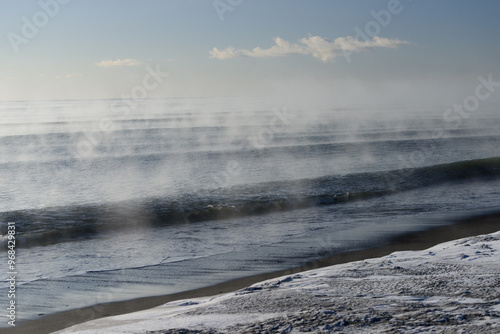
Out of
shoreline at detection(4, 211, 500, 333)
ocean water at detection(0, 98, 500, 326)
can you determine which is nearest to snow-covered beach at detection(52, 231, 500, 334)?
shoreline at detection(4, 211, 500, 333)

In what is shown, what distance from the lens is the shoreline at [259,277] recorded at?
7.06 metres

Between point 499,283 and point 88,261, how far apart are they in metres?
7.74

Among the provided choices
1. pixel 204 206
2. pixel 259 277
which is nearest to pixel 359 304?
pixel 259 277

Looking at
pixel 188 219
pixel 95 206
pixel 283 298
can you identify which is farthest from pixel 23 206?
pixel 283 298

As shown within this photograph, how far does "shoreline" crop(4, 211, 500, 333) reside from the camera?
278 inches

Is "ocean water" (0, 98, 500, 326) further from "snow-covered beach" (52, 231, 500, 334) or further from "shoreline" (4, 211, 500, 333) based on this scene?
"snow-covered beach" (52, 231, 500, 334)

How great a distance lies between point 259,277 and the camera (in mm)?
8789

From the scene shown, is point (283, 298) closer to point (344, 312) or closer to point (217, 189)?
point (344, 312)

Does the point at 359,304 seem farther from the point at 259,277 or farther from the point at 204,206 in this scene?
the point at 204,206

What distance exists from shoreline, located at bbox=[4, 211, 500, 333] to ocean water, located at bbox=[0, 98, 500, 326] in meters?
0.29

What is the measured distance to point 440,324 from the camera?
4840 mm

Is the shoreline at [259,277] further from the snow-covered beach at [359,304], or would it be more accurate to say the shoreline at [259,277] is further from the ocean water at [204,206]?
the snow-covered beach at [359,304]

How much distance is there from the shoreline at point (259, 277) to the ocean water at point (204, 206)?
287 mm

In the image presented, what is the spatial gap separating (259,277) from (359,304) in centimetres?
341
